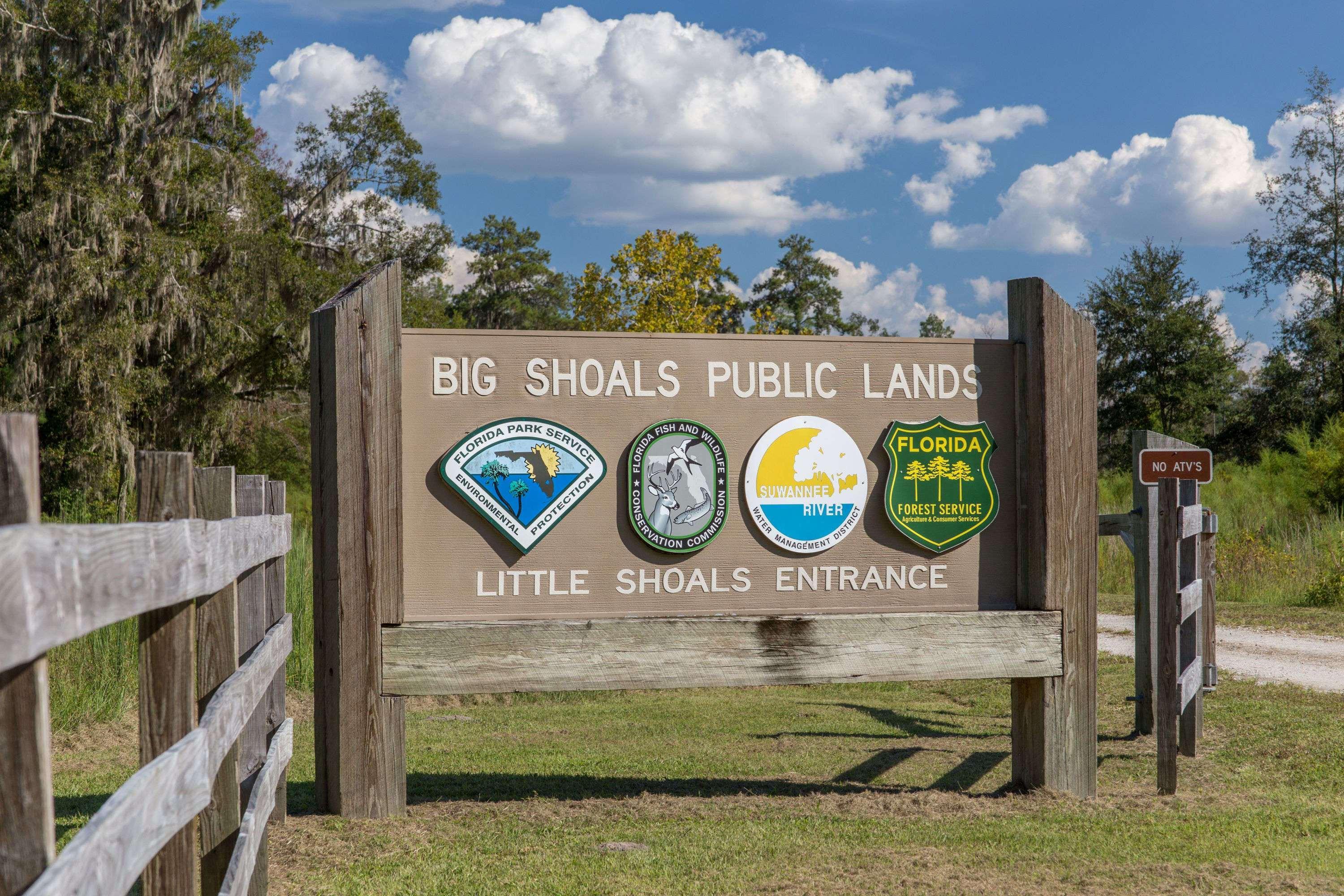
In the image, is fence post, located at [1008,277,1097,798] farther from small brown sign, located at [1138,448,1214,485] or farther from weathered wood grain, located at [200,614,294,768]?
weathered wood grain, located at [200,614,294,768]

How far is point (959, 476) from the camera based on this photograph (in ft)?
17.7

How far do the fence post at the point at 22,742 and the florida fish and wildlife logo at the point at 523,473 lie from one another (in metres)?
3.52

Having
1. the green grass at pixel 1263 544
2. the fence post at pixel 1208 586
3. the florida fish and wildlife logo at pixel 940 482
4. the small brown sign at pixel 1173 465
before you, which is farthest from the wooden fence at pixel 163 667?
the green grass at pixel 1263 544

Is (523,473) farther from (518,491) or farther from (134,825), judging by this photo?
(134,825)

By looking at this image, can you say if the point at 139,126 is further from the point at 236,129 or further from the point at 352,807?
the point at 352,807

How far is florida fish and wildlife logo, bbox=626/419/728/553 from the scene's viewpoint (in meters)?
5.09

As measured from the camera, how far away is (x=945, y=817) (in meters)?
4.93

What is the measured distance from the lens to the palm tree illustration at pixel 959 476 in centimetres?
541

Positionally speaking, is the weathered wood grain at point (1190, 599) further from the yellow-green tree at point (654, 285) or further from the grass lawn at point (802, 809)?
the yellow-green tree at point (654, 285)

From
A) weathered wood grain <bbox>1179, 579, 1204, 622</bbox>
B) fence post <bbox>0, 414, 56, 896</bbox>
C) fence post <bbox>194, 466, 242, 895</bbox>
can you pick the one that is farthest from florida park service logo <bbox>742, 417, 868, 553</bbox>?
fence post <bbox>0, 414, 56, 896</bbox>

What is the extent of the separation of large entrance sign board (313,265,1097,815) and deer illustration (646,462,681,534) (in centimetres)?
1

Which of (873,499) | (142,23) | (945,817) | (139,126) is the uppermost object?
(142,23)

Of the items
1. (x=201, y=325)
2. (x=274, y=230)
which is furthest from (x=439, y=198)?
(x=201, y=325)

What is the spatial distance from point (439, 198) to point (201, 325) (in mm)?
8031
